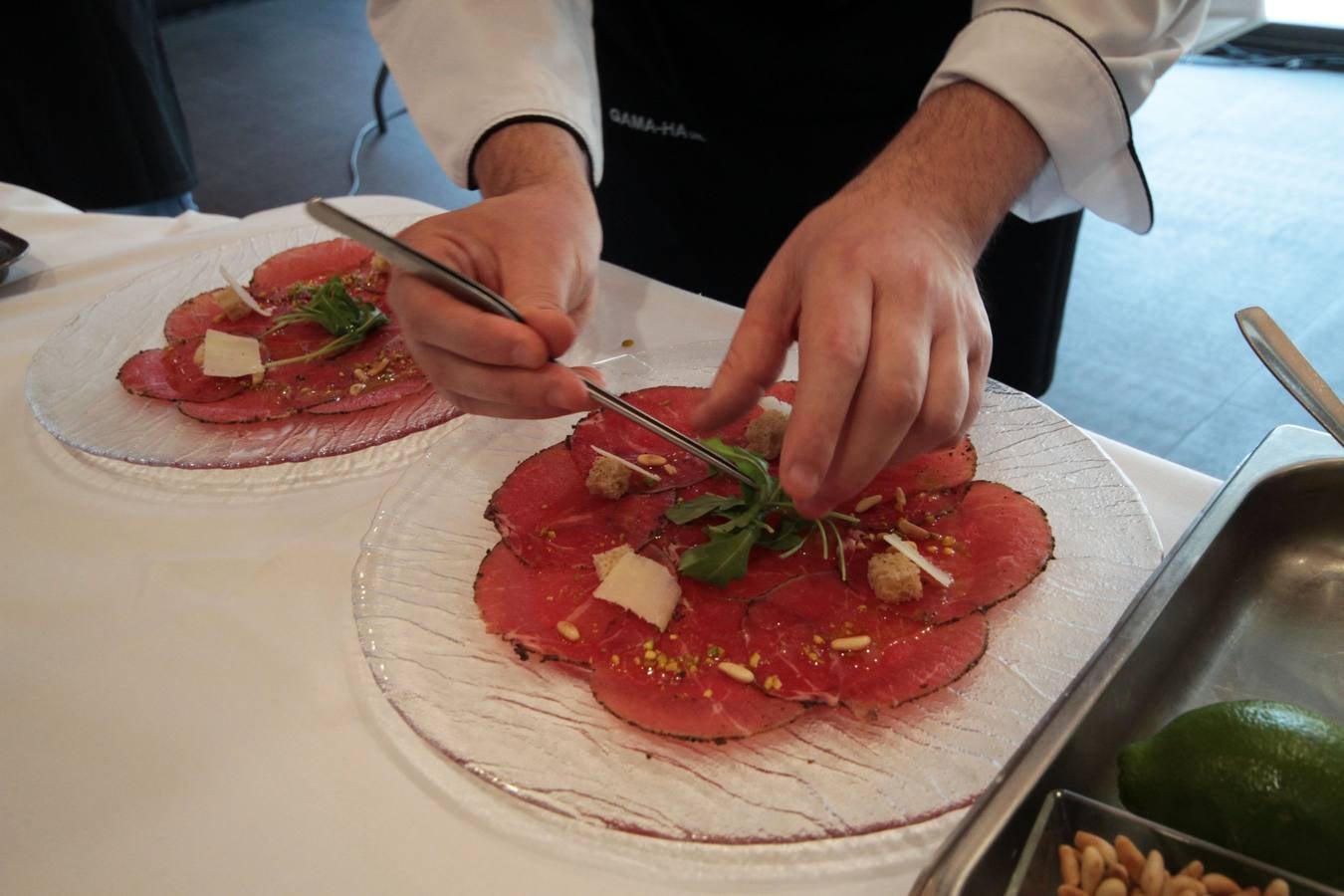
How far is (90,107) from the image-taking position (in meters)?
3.12

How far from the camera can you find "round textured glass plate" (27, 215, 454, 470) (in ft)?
4.33

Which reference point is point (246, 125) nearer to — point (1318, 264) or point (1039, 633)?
point (1318, 264)

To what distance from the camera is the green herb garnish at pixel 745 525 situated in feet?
3.34

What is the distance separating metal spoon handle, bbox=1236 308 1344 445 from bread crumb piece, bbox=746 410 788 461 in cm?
50

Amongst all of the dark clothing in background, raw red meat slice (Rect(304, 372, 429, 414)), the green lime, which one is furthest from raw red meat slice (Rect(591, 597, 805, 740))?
the dark clothing in background

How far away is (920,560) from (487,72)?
995 mm

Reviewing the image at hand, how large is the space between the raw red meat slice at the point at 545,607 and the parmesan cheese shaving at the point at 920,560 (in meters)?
0.28

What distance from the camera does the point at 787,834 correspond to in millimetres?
792

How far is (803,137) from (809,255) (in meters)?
0.79

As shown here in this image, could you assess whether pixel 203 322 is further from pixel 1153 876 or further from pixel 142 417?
pixel 1153 876

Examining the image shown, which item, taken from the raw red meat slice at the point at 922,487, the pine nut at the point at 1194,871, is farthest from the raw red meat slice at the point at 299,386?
the pine nut at the point at 1194,871

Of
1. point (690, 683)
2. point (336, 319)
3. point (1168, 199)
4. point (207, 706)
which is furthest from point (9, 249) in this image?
point (1168, 199)

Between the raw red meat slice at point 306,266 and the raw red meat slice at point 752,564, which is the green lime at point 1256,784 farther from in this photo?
the raw red meat slice at point 306,266

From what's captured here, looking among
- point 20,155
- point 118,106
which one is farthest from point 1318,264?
point 20,155
